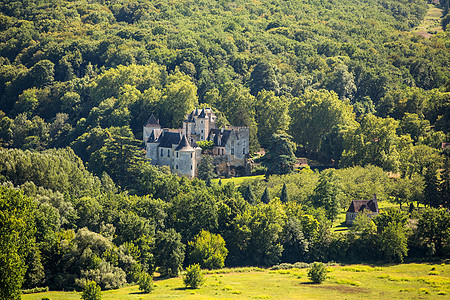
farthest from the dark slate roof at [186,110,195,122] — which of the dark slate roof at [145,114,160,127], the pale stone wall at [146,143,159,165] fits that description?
the pale stone wall at [146,143,159,165]

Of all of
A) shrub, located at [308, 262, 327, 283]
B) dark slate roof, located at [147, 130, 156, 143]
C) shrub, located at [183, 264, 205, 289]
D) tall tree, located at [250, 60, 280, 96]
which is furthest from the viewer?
tall tree, located at [250, 60, 280, 96]

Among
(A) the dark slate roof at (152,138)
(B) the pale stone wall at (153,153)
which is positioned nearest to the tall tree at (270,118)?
(A) the dark slate roof at (152,138)

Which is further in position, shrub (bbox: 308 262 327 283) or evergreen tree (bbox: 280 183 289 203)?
evergreen tree (bbox: 280 183 289 203)

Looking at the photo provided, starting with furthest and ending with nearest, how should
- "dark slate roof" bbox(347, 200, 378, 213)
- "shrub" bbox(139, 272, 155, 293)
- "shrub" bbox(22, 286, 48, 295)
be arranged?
"dark slate roof" bbox(347, 200, 378, 213) < "shrub" bbox(139, 272, 155, 293) < "shrub" bbox(22, 286, 48, 295)

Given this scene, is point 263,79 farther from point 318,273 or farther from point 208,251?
point 318,273

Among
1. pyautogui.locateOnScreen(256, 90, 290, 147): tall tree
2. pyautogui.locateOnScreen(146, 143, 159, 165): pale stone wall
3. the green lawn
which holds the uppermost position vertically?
pyautogui.locateOnScreen(256, 90, 290, 147): tall tree

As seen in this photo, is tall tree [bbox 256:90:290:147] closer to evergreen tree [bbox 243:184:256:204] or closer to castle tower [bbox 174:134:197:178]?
castle tower [bbox 174:134:197:178]

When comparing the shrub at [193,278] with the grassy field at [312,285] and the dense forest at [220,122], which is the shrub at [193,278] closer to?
the grassy field at [312,285]
